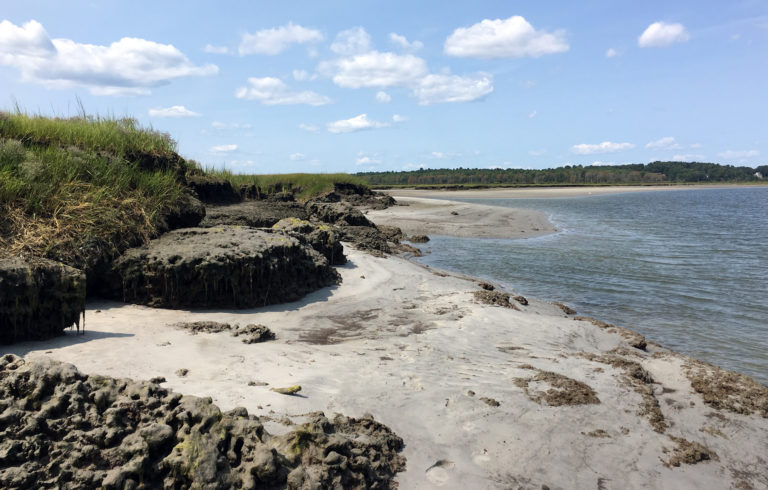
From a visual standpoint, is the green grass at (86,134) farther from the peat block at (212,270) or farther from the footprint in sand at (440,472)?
the footprint in sand at (440,472)

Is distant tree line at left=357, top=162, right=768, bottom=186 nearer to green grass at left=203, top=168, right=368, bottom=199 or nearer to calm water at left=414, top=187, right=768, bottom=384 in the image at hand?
green grass at left=203, top=168, right=368, bottom=199

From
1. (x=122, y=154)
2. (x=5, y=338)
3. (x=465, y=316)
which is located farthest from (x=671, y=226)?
(x=5, y=338)

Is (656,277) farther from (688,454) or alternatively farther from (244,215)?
(244,215)

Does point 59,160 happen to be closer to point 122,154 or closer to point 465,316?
point 122,154

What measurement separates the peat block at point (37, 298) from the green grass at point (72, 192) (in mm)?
898

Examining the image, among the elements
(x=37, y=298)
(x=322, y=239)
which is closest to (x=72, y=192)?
(x=37, y=298)

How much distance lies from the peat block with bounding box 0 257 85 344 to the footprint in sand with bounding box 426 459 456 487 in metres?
4.14

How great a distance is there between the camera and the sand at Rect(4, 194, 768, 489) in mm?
3686

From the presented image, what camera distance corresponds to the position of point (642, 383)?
5.42 meters

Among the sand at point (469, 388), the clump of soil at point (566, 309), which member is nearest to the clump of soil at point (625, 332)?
the sand at point (469, 388)

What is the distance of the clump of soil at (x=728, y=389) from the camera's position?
5.04 m

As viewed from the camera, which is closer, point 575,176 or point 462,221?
point 462,221

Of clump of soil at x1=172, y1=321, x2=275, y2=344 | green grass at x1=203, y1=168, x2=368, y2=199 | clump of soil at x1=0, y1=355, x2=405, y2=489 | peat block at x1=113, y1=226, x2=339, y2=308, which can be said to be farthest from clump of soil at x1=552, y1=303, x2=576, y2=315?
green grass at x1=203, y1=168, x2=368, y2=199

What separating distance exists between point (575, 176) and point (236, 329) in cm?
10405
